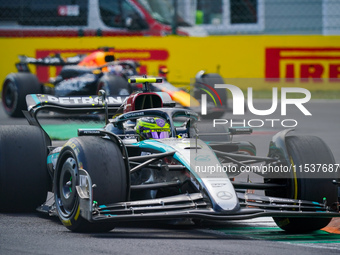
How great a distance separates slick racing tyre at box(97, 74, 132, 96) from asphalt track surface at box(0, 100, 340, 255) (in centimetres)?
734

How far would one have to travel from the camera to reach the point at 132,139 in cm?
750

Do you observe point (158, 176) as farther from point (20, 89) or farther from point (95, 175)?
point (20, 89)

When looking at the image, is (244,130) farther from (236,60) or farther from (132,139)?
(236,60)

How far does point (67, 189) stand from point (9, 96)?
9.53 m

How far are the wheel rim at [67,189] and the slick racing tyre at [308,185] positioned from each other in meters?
1.59

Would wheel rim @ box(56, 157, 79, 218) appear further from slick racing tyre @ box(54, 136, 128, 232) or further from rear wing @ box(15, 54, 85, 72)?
rear wing @ box(15, 54, 85, 72)

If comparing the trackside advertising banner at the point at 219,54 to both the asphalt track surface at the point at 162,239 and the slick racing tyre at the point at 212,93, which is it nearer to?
the slick racing tyre at the point at 212,93

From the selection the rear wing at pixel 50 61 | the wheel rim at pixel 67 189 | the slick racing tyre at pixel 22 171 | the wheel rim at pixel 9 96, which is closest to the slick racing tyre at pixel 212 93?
the rear wing at pixel 50 61

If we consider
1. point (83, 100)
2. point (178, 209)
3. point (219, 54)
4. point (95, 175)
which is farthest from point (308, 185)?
point (219, 54)

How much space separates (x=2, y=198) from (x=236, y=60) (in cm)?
1225

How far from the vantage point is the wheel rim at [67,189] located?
6.38 m

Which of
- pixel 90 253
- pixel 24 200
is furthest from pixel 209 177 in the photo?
pixel 24 200

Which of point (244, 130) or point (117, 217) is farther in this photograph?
point (244, 130)

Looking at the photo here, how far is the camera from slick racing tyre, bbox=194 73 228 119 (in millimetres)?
13375
